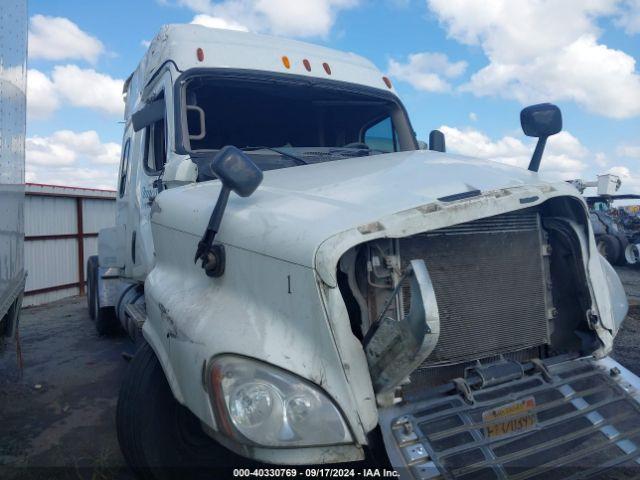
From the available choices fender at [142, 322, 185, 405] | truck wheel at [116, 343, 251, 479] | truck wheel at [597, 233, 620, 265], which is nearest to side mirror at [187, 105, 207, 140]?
fender at [142, 322, 185, 405]

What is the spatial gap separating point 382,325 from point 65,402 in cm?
377

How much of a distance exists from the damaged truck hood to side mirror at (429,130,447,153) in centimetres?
153

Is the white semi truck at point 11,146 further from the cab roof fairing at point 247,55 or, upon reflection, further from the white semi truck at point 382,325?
the white semi truck at point 382,325

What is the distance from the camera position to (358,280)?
89.8 inches

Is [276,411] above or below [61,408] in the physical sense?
above

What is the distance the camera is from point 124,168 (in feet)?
19.4

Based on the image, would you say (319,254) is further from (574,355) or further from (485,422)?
(574,355)

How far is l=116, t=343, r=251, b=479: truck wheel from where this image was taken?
8.55ft

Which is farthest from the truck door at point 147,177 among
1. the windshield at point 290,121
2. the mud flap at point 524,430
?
the mud flap at point 524,430

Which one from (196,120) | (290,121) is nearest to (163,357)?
(196,120)

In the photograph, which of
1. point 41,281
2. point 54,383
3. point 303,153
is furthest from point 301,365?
point 41,281

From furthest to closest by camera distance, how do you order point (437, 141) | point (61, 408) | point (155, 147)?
point (437, 141), point (61, 408), point (155, 147)

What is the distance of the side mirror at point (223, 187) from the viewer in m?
2.45

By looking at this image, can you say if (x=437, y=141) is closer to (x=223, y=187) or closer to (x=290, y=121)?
(x=290, y=121)
